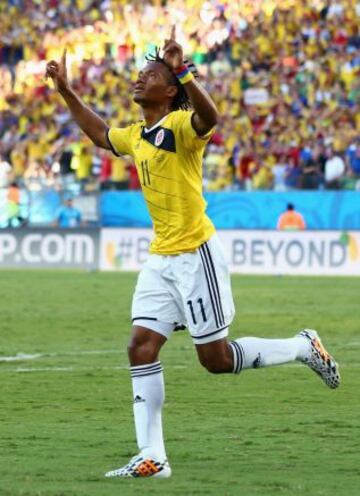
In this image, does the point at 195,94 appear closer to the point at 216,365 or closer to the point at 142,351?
the point at 142,351

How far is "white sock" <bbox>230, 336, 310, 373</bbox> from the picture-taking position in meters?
7.87

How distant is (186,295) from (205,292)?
106 mm

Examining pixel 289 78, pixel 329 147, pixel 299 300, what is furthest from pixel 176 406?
pixel 289 78

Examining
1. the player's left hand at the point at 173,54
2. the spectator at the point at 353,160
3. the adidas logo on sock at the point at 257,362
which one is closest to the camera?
the player's left hand at the point at 173,54

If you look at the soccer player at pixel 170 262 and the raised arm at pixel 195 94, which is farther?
the soccer player at pixel 170 262

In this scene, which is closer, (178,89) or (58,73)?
(178,89)

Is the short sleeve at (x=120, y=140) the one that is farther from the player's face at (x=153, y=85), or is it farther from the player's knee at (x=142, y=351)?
the player's knee at (x=142, y=351)

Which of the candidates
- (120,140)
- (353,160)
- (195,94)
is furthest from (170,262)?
(353,160)

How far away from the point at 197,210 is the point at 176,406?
2.84m

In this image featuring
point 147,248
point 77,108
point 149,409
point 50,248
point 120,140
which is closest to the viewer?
point 149,409

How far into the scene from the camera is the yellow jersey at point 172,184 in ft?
24.7

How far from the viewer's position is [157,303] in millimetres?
7500

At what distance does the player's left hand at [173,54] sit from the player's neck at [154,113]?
58 cm

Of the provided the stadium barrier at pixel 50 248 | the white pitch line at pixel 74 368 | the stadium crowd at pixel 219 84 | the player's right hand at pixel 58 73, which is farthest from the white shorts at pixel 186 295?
the stadium crowd at pixel 219 84
